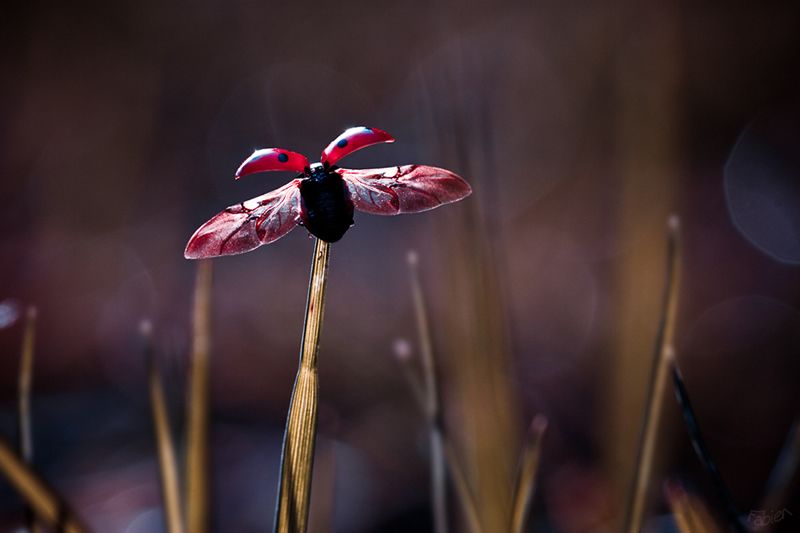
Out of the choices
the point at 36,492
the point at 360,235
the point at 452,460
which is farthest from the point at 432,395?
the point at 360,235

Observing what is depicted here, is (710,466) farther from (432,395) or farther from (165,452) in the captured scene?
(165,452)

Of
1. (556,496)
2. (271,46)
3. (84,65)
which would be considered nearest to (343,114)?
(271,46)

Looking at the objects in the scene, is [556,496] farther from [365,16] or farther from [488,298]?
[365,16]

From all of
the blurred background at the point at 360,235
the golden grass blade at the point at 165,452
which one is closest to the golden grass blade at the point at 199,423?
the golden grass blade at the point at 165,452

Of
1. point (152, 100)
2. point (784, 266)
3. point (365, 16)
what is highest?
point (365, 16)

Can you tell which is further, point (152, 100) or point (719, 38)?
point (152, 100)

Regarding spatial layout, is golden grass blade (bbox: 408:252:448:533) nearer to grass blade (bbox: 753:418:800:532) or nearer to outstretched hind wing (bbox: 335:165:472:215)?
outstretched hind wing (bbox: 335:165:472:215)
